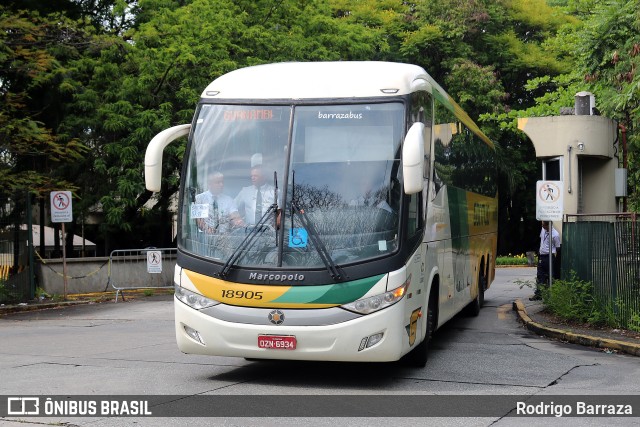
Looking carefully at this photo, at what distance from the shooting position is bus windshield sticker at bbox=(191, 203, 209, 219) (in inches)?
398

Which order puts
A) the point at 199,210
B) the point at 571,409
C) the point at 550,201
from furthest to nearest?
the point at 550,201 → the point at 199,210 → the point at 571,409

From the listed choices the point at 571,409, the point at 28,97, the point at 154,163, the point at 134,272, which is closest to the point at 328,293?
the point at 154,163

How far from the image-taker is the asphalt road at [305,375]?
27.1 feet

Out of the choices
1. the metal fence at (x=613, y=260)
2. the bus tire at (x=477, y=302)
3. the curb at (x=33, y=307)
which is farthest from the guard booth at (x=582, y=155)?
the curb at (x=33, y=307)

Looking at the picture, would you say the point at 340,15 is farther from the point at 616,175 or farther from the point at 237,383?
the point at 237,383

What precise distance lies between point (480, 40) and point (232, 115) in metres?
36.3

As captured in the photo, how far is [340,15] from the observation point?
44.3 m

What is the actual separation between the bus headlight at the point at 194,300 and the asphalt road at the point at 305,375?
0.88 meters

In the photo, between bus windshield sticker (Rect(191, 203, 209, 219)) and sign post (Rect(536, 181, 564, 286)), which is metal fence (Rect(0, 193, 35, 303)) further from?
bus windshield sticker (Rect(191, 203, 209, 219))

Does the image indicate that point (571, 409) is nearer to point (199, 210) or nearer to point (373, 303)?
point (373, 303)

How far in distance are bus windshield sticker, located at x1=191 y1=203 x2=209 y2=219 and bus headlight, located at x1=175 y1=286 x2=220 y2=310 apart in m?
0.83

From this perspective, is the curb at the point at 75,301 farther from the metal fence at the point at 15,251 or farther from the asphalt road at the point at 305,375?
the asphalt road at the point at 305,375

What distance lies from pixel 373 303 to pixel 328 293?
487mm

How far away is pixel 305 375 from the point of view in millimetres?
10789
